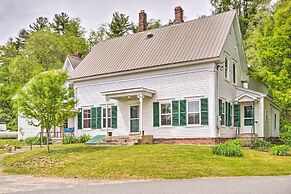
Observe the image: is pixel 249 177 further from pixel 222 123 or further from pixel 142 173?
pixel 222 123

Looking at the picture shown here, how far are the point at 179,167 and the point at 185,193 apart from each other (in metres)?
4.22

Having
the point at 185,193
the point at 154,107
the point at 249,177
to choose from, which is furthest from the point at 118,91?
the point at 185,193

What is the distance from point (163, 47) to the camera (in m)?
24.3

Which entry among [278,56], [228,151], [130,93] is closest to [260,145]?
[228,151]

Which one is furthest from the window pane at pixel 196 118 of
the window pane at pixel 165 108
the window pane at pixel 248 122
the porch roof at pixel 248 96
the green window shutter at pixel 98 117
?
the green window shutter at pixel 98 117

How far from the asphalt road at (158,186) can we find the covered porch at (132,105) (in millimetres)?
9820

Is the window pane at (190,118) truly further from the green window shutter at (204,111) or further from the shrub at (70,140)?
the shrub at (70,140)

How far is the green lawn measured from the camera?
13.6 m

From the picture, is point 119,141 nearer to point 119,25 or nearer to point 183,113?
point 183,113

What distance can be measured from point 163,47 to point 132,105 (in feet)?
14.2

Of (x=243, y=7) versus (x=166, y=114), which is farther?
(x=243, y=7)

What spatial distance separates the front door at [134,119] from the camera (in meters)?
24.1

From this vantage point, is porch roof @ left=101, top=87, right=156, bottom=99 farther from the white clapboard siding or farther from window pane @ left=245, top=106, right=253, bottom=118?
window pane @ left=245, top=106, right=253, bottom=118

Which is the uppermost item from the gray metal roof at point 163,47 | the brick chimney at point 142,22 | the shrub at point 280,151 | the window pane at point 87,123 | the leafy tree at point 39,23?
the leafy tree at point 39,23
